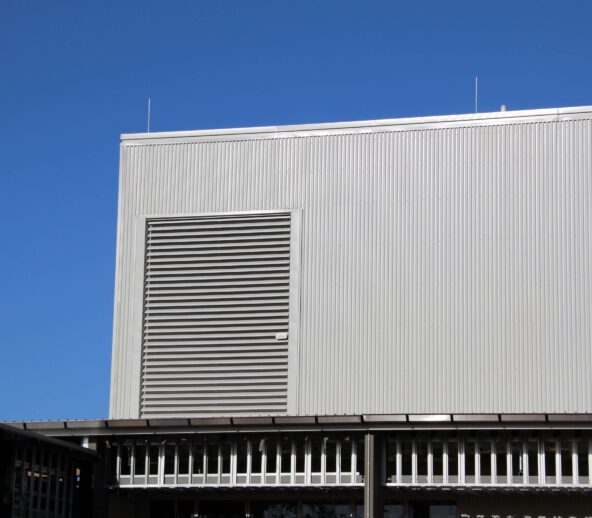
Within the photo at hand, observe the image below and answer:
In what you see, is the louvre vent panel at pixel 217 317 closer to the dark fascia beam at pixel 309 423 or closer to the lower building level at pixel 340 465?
the lower building level at pixel 340 465

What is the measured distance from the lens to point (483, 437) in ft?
148

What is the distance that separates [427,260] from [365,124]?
6201 mm

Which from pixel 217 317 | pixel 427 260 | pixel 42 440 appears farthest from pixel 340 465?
pixel 42 440

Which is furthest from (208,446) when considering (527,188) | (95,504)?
(527,188)

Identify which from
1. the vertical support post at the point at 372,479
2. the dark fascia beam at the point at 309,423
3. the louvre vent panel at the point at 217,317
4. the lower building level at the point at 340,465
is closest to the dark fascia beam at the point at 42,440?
the lower building level at the point at 340,465

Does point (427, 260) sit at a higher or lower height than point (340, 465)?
higher

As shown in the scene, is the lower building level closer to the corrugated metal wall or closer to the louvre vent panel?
the corrugated metal wall

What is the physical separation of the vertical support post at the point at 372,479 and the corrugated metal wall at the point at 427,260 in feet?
14.5

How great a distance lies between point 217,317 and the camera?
51688 millimetres

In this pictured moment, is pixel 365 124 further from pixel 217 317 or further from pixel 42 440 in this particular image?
pixel 42 440

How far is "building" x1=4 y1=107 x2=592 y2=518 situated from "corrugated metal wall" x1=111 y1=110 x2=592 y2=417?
64 millimetres

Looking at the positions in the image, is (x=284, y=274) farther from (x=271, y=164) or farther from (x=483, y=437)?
(x=483, y=437)

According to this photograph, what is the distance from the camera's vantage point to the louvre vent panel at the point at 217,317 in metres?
50.9

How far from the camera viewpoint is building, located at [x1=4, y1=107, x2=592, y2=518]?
4616 centimetres
